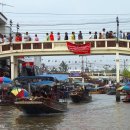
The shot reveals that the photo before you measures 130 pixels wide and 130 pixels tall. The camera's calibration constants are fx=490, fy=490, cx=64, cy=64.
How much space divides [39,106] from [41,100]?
1.22 ft

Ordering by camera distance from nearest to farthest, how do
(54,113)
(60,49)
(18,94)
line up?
(54,113) < (18,94) < (60,49)

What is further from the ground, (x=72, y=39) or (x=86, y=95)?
(x=72, y=39)

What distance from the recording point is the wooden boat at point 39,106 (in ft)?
92.5

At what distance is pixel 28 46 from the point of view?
4422 cm

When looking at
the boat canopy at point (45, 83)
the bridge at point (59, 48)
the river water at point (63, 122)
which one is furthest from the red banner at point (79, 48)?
the river water at point (63, 122)

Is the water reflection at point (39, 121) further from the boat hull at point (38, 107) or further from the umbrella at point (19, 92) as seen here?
the umbrella at point (19, 92)

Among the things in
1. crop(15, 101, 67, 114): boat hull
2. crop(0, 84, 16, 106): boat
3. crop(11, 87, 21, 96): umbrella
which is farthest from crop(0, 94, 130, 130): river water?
crop(0, 84, 16, 106): boat

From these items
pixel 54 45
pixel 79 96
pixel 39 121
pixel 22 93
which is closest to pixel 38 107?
pixel 39 121

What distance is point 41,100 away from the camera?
2884 cm

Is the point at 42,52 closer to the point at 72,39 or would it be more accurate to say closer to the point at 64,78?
the point at 72,39

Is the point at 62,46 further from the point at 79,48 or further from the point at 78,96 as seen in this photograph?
the point at 78,96

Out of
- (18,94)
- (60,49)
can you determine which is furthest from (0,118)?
(60,49)

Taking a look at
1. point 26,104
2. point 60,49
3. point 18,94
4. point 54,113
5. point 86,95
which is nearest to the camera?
point 26,104

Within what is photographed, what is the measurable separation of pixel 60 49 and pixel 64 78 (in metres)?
6.29
